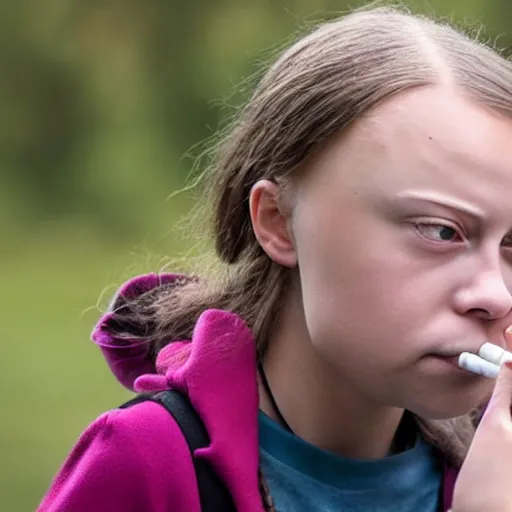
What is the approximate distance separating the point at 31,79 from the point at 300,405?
4028mm

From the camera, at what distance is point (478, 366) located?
0.99 meters

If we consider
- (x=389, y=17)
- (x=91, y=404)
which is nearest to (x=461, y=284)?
(x=389, y=17)

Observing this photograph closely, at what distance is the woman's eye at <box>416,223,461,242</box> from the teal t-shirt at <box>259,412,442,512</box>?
0.77ft

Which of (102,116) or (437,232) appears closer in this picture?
(437,232)

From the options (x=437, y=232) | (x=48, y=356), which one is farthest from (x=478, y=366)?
(x=48, y=356)

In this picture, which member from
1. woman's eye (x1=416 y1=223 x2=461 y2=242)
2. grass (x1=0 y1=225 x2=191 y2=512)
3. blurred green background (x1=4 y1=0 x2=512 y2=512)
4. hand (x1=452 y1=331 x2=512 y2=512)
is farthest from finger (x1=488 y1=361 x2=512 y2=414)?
blurred green background (x1=4 y1=0 x2=512 y2=512)

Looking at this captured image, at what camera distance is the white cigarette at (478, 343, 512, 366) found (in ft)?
3.24

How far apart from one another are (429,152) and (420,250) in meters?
0.09

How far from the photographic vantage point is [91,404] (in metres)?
3.36

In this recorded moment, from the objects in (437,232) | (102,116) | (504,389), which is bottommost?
(102,116)

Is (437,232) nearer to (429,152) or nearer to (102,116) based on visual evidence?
(429,152)

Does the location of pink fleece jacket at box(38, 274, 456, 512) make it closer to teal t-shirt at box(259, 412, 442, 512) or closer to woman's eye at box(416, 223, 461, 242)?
teal t-shirt at box(259, 412, 442, 512)

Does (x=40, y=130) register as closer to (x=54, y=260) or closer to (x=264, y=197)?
(x=54, y=260)

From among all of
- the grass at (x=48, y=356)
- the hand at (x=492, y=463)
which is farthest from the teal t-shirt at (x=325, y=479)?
the grass at (x=48, y=356)
